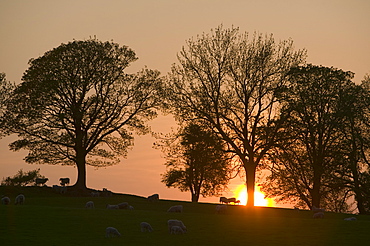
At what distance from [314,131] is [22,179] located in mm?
39986

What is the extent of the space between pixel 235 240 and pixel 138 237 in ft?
19.5

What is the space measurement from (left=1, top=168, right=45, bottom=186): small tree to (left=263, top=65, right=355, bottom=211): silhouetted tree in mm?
32526

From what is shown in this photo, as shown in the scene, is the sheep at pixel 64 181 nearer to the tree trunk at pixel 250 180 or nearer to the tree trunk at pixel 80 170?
the tree trunk at pixel 80 170

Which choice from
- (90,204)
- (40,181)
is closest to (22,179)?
(40,181)

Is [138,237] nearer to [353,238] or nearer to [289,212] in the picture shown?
[353,238]

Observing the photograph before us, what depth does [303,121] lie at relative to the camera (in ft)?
232

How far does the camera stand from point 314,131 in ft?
231

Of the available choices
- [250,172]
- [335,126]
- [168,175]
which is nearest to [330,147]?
[335,126]

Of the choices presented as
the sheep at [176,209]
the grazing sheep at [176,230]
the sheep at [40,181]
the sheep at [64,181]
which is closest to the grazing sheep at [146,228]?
the grazing sheep at [176,230]

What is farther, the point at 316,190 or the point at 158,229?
the point at 316,190

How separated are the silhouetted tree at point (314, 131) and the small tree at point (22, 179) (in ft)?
107

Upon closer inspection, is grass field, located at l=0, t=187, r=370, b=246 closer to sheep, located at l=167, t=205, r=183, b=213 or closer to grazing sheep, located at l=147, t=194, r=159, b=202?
sheep, located at l=167, t=205, r=183, b=213

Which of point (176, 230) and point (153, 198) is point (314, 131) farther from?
point (176, 230)

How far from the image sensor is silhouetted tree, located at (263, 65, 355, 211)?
2746 inches
